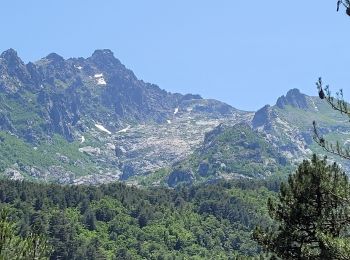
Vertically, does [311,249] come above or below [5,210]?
below

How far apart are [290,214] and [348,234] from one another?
366 centimetres

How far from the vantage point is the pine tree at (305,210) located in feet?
95.9

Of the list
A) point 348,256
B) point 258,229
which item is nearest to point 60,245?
point 258,229

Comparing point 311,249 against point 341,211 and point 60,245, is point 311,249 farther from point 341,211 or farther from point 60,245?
point 60,245

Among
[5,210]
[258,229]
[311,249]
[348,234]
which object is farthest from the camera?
[258,229]

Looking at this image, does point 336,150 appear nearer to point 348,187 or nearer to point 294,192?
point 348,187

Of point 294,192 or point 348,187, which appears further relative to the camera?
point 294,192

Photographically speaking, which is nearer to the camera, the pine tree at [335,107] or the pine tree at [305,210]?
the pine tree at [335,107]

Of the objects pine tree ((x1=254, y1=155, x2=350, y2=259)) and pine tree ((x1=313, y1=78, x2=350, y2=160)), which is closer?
Result: pine tree ((x1=313, y1=78, x2=350, y2=160))

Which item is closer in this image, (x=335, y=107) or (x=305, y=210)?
(x=335, y=107)

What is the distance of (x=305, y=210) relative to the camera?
1185 inches

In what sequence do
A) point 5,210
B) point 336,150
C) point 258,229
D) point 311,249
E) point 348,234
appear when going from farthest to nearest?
point 258,229 → point 311,249 → point 348,234 → point 5,210 → point 336,150

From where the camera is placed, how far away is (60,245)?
199 meters

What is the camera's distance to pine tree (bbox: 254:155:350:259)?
29219 millimetres
